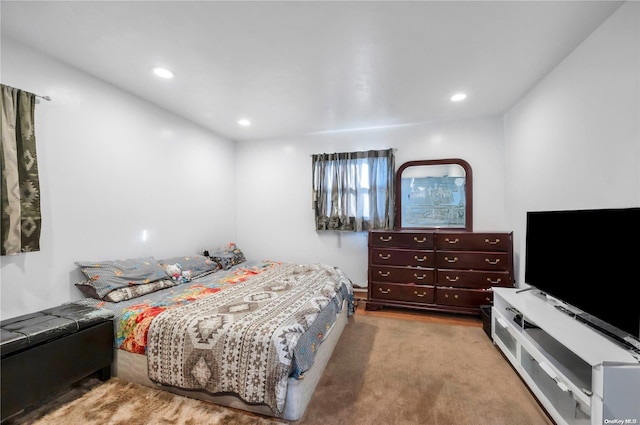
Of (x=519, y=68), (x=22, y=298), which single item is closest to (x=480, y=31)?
(x=519, y=68)

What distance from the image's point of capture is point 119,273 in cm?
240

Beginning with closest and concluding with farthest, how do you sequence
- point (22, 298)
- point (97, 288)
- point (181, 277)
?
1. point (22, 298)
2. point (97, 288)
3. point (181, 277)

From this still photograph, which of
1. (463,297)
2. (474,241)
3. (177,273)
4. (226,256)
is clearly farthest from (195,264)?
(474,241)

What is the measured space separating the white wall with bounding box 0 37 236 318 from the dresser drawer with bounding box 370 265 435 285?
2.49 m

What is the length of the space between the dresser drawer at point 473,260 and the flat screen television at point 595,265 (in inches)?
31.9

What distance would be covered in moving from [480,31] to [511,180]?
209cm

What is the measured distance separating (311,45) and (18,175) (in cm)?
232

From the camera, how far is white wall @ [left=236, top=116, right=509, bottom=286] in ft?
11.7

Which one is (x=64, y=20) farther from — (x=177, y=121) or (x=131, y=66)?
(x=177, y=121)

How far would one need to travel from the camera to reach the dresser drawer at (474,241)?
3045mm

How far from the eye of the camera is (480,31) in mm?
1847

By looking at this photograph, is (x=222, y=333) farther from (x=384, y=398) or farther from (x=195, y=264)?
(x=195, y=264)

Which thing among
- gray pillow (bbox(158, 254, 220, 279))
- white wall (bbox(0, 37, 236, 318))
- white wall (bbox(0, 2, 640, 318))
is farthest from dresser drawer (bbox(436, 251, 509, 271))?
white wall (bbox(0, 37, 236, 318))

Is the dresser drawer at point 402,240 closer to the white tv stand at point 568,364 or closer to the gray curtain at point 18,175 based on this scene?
the white tv stand at point 568,364
